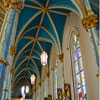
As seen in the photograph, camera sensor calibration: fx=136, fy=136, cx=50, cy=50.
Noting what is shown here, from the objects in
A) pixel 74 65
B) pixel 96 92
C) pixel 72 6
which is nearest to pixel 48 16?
pixel 72 6

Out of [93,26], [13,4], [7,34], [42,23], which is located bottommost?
[7,34]

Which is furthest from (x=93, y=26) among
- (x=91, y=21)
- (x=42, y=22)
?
(x=42, y=22)

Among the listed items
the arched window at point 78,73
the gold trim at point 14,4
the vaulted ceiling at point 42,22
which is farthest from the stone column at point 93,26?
the gold trim at point 14,4

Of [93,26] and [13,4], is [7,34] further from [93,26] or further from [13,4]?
[93,26]

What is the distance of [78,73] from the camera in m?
9.23

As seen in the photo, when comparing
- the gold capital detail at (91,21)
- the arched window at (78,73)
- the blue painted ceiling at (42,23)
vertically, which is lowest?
the arched window at (78,73)

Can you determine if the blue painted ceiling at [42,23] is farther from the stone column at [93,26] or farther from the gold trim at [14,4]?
the gold trim at [14,4]

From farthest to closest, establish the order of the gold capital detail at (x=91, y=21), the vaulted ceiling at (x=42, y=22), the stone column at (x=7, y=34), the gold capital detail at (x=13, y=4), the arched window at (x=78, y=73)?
the vaulted ceiling at (x=42, y=22) → the arched window at (x=78, y=73) → the gold capital detail at (x=91, y=21) → the gold capital detail at (x=13, y=4) → the stone column at (x=7, y=34)

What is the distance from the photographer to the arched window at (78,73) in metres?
8.41

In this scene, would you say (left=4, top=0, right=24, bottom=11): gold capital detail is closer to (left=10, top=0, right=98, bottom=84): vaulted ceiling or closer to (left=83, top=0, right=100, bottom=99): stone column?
(left=83, top=0, right=100, bottom=99): stone column

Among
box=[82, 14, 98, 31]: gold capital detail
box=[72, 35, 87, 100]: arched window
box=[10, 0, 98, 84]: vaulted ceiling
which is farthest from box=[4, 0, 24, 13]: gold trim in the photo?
box=[72, 35, 87, 100]: arched window

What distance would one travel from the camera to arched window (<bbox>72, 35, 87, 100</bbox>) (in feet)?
27.6

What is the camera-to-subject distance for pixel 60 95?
418 inches

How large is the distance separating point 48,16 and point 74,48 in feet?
12.4
